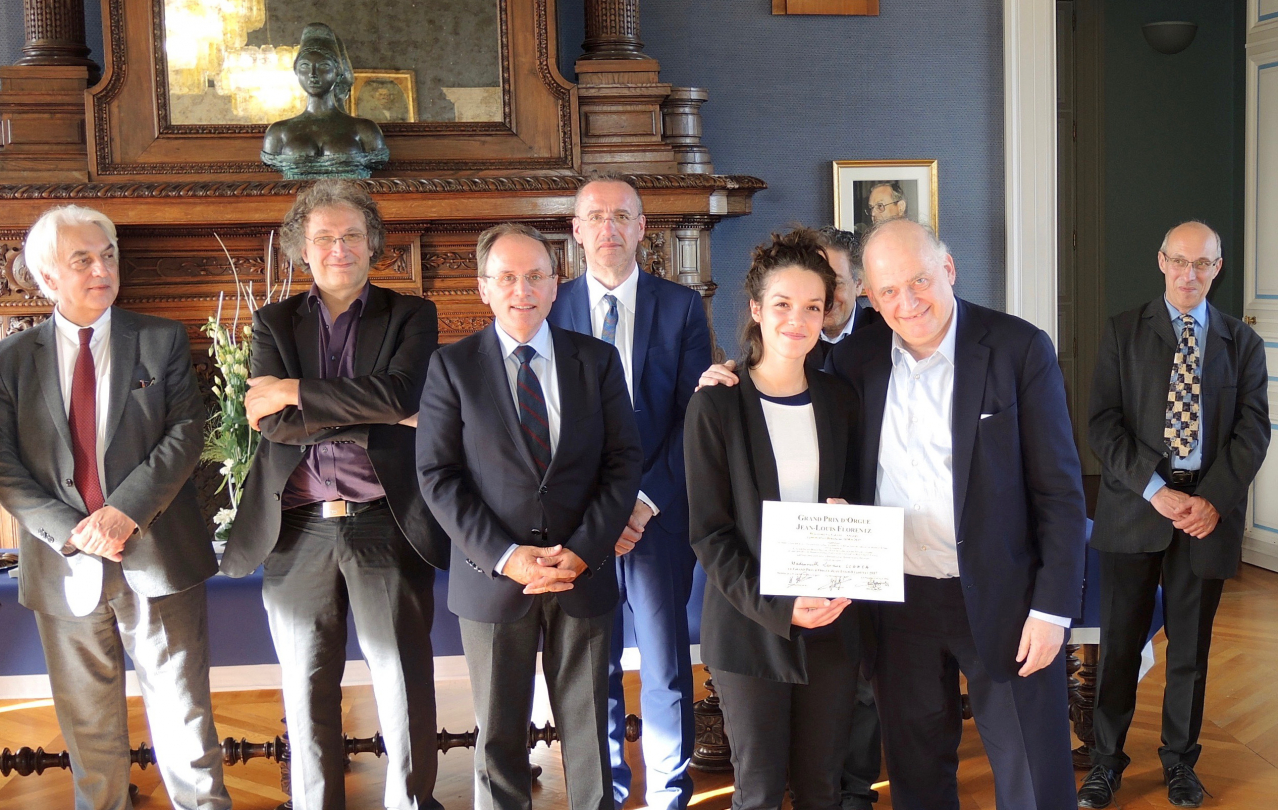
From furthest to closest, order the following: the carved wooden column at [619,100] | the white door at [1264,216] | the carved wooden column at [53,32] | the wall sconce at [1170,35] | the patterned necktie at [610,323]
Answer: the wall sconce at [1170,35] < the white door at [1264,216] < the carved wooden column at [619,100] < the carved wooden column at [53,32] < the patterned necktie at [610,323]

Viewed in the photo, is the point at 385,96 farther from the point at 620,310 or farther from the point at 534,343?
the point at 534,343

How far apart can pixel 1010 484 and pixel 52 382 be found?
87.6 inches

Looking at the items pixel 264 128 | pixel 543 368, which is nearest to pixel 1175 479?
pixel 543 368

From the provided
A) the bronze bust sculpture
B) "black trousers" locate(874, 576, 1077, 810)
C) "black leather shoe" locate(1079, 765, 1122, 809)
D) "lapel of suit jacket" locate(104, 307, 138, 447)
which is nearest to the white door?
"black leather shoe" locate(1079, 765, 1122, 809)

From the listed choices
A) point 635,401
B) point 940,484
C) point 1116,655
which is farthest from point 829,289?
point 1116,655

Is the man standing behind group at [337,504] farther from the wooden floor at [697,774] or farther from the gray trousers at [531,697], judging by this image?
the wooden floor at [697,774]

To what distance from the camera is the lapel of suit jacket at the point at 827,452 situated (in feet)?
7.40

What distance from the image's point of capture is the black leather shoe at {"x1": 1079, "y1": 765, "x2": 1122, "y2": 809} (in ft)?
10.6

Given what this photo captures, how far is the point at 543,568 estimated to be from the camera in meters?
2.42

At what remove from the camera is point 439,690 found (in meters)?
4.51

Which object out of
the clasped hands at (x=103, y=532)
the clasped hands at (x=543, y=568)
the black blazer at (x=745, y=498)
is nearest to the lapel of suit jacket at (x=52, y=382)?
the clasped hands at (x=103, y=532)

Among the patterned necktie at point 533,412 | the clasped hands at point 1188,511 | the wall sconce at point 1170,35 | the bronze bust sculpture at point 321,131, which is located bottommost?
the clasped hands at point 1188,511

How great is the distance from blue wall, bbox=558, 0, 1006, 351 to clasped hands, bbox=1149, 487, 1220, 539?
2.42m

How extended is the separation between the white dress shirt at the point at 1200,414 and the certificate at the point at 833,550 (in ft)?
4.59
